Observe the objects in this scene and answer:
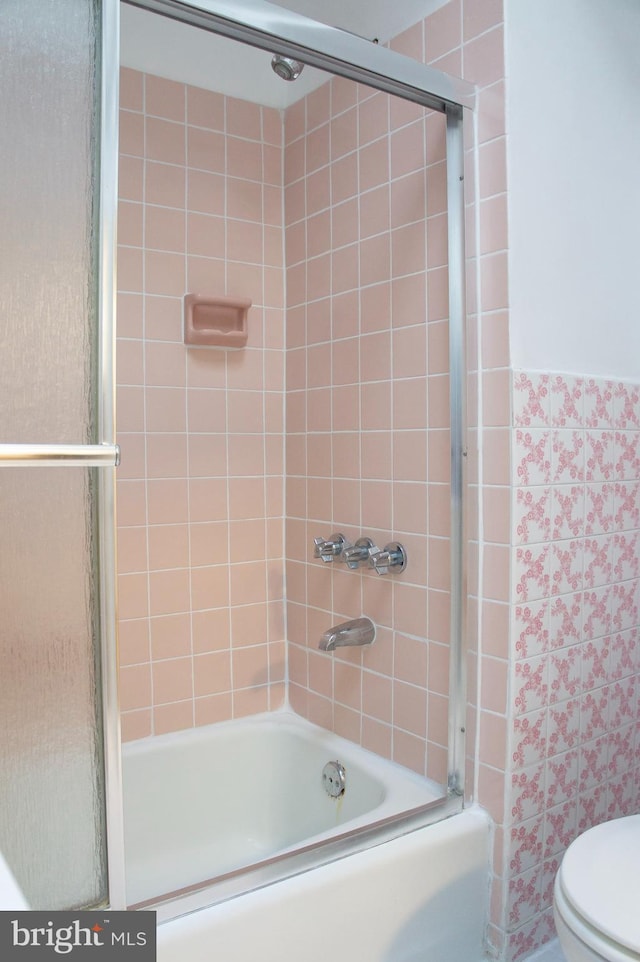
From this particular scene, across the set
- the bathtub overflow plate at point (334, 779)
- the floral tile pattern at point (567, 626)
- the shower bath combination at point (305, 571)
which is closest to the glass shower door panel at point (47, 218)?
the shower bath combination at point (305, 571)

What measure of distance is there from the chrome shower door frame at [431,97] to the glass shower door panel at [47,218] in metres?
0.27

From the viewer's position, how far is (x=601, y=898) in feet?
4.10

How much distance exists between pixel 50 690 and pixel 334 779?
1168 mm

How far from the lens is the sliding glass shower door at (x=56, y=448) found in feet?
3.40

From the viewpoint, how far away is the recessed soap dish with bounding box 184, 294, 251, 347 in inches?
85.4

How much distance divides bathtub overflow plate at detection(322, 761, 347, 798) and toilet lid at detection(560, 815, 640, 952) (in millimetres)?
746

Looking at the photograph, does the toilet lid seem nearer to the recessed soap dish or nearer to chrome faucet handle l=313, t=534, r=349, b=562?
chrome faucet handle l=313, t=534, r=349, b=562

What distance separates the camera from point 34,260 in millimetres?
1047

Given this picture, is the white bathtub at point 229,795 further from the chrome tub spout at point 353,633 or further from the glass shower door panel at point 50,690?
the glass shower door panel at point 50,690

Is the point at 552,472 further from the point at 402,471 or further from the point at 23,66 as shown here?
the point at 23,66

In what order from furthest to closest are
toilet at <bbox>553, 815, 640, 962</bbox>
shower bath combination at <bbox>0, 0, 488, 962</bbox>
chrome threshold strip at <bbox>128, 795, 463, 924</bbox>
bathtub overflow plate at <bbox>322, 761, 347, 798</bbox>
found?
bathtub overflow plate at <bbox>322, 761, 347, 798</bbox>, shower bath combination at <bbox>0, 0, 488, 962</bbox>, chrome threshold strip at <bbox>128, 795, 463, 924</bbox>, toilet at <bbox>553, 815, 640, 962</bbox>

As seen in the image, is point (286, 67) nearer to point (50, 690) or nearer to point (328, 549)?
point (328, 549)

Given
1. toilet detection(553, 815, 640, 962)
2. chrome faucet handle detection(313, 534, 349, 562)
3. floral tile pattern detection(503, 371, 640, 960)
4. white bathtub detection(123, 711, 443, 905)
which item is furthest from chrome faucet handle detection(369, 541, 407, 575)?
toilet detection(553, 815, 640, 962)

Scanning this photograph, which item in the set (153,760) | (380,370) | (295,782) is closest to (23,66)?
(380,370)
